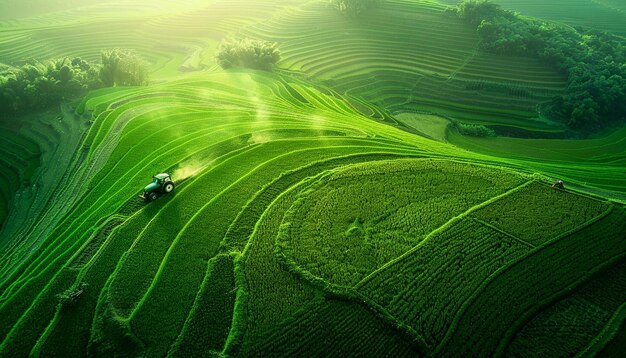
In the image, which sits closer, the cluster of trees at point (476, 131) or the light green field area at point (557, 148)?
the light green field area at point (557, 148)

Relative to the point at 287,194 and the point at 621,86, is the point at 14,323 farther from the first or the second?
the point at 621,86

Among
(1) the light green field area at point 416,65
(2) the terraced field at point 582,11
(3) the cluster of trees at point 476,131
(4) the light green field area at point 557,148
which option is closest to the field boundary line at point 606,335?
(4) the light green field area at point 557,148

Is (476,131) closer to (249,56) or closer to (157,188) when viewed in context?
(249,56)

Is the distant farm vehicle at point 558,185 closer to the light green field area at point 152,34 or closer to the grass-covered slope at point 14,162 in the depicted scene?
the grass-covered slope at point 14,162

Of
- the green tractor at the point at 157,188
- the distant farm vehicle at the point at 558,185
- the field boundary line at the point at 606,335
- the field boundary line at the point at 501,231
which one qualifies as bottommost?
the field boundary line at the point at 606,335

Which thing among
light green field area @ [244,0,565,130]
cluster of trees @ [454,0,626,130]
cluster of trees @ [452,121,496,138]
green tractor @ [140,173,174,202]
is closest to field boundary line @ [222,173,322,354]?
green tractor @ [140,173,174,202]

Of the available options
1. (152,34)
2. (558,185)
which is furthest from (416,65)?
(152,34)
